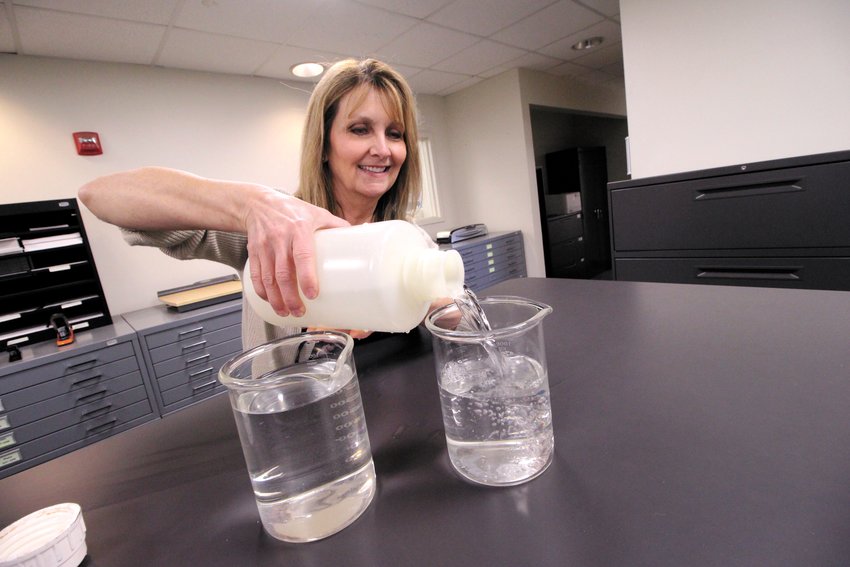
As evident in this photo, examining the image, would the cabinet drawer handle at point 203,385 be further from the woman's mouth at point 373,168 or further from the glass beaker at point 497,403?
the glass beaker at point 497,403

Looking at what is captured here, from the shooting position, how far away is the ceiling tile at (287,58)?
2.83 metres

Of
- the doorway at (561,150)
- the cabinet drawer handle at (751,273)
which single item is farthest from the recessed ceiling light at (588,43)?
the cabinet drawer handle at (751,273)

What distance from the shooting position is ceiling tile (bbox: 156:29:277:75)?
8.05ft

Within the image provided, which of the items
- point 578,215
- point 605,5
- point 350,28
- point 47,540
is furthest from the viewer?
point 578,215

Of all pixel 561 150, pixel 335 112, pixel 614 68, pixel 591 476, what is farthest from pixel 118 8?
pixel 561 150

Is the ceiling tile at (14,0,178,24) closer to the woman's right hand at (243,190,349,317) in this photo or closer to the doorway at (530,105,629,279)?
the woman's right hand at (243,190,349,317)

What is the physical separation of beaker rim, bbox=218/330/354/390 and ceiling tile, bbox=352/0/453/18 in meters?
2.55

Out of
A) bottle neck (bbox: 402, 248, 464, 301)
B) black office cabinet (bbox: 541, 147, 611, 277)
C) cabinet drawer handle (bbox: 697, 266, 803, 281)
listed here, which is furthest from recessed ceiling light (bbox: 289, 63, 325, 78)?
bottle neck (bbox: 402, 248, 464, 301)

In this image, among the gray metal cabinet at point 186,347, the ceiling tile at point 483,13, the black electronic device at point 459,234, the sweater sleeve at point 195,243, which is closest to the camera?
the sweater sleeve at point 195,243

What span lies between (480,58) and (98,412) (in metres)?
3.75

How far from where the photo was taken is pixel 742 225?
1.51m

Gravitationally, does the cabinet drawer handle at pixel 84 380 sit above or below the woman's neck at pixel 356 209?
below

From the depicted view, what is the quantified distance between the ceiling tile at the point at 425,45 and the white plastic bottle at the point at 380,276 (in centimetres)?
282

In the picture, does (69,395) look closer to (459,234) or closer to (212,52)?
(212,52)
